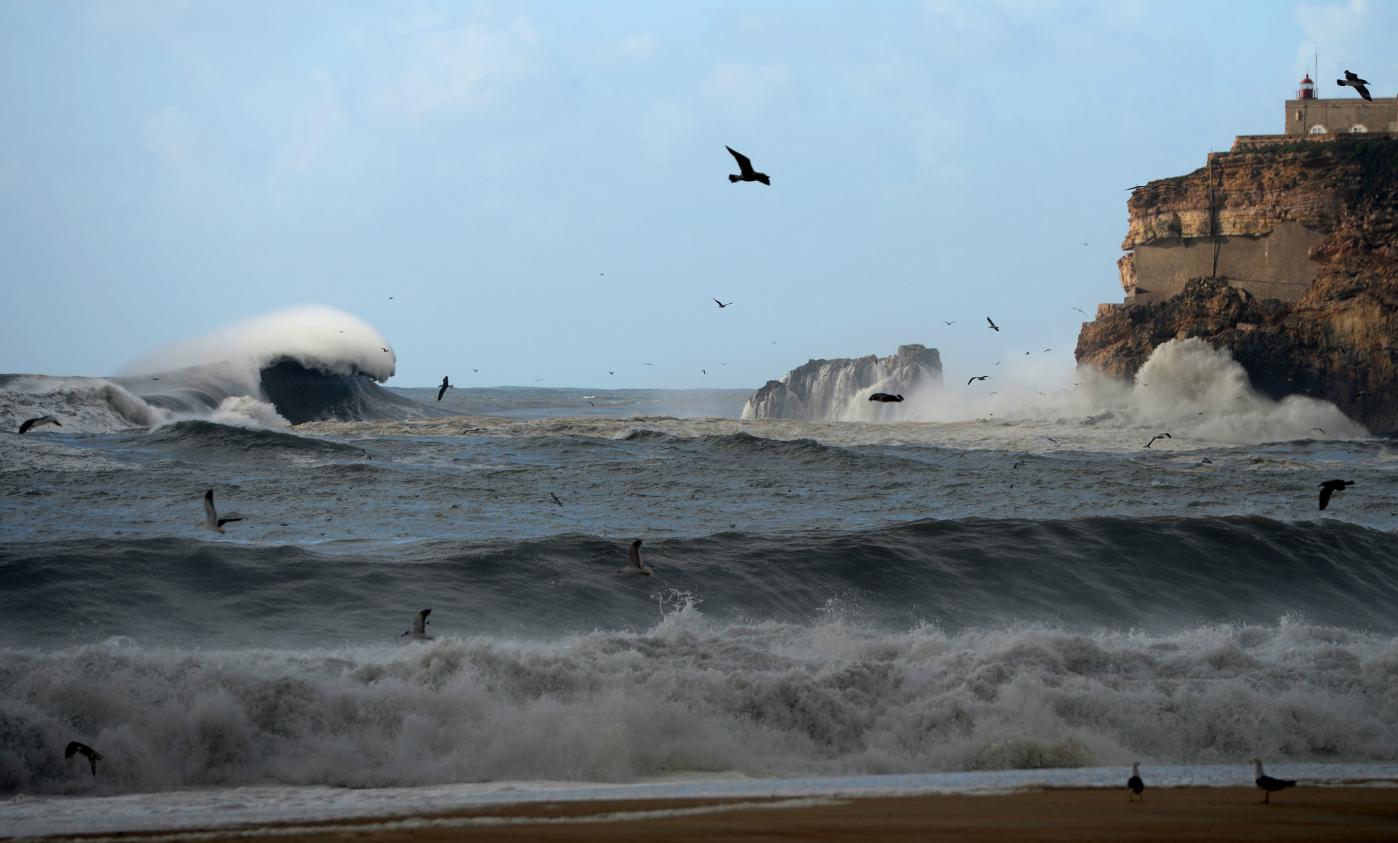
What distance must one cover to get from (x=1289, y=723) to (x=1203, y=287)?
122ft

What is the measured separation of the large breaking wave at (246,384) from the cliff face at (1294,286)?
23.3m

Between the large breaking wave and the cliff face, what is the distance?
23.3 metres

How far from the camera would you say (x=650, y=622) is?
38.8 feet

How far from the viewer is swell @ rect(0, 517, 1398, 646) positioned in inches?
441

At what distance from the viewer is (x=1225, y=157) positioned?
44688mm

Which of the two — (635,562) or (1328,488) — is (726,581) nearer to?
(635,562)

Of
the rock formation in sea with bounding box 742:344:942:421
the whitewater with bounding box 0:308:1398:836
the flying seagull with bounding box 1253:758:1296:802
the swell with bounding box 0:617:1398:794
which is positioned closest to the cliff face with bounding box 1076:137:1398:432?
the rock formation in sea with bounding box 742:344:942:421

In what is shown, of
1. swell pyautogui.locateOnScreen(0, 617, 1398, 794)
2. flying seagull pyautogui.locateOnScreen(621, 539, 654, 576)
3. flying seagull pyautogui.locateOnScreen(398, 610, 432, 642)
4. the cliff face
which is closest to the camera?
swell pyautogui.locateOnScreen(0, 617, 1398, 794)

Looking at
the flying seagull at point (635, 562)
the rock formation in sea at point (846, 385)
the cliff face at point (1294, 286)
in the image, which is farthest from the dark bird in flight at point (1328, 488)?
the rock formation in sea at point (846, 385)

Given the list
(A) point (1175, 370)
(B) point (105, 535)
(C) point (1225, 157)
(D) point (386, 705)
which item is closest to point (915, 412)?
(A) point (1175, 370)

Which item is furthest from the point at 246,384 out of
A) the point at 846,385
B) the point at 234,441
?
the point at 846,385

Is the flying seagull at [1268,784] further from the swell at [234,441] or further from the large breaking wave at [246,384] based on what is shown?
the large breaking wave at [246,384]

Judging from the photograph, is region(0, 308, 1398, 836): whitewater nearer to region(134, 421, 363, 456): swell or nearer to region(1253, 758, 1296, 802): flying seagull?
region(134, 421, 363, 456): swell

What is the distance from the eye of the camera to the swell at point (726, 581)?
36.8 feet
